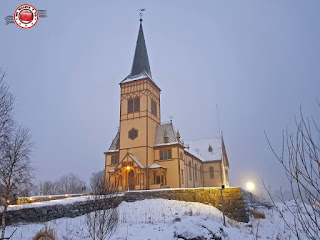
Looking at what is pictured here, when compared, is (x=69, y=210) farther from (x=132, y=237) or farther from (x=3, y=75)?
(x=3, y=75)

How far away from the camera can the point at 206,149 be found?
53281 millimetres

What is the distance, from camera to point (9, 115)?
46.5ft

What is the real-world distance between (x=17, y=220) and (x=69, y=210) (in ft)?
13.5

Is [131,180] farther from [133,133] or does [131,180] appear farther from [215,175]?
[215,175]

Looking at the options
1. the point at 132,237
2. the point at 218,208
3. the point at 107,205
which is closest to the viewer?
the point at 107,205

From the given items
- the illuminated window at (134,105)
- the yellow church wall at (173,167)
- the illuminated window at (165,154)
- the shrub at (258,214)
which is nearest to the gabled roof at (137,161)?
the yellow church wall at (173,167)

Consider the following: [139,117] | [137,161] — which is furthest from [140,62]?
[137,161]

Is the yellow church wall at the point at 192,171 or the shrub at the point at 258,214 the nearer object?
the shrub at the point at 258,214

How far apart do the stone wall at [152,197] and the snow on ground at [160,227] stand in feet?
2.55

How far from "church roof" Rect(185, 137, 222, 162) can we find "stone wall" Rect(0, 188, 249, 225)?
82.3 feet

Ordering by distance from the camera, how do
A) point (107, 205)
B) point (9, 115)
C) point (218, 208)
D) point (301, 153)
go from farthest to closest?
point (218, 208)
point (9, 115)
point (107, 205)
point (301, 153)

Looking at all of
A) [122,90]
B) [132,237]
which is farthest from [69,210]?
[122,90]

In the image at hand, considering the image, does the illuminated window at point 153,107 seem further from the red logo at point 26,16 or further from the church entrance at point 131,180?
the red logo at point 26,16

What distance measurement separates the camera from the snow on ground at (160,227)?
34.4 feet
